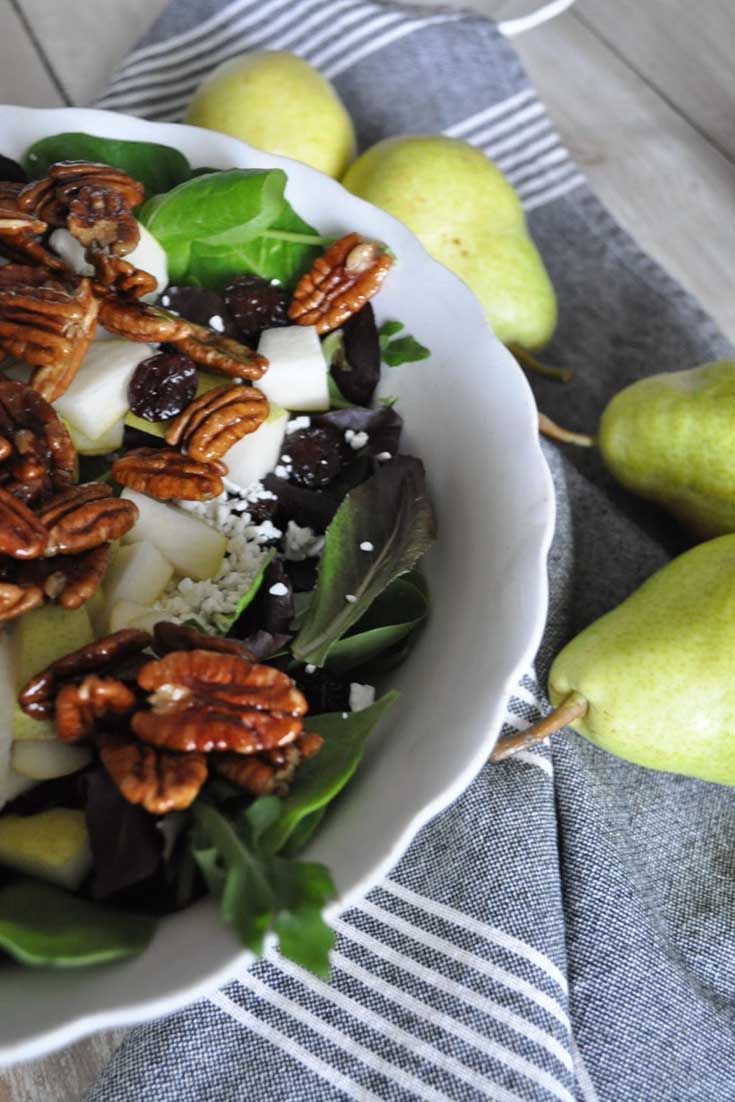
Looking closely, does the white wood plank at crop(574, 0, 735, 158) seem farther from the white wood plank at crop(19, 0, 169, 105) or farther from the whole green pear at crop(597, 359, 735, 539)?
the white wood plank at crop(19, 0, 169, 105)

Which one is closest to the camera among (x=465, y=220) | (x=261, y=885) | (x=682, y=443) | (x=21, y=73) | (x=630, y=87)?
(x=261, y=885)

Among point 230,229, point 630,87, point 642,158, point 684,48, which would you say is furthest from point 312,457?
point 684,48

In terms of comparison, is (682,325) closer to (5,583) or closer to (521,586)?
(521,586)

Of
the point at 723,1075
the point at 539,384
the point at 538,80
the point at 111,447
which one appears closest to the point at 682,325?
the point at 539,384

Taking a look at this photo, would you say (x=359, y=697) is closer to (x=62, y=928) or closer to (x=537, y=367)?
(x=62, y=928)

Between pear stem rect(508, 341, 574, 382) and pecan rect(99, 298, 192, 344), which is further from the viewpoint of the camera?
pear stem rect(508, 341, 574, 382)

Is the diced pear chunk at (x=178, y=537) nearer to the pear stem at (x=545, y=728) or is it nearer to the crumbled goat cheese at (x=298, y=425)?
the crumbled goat cheese at (x=298, y=425)

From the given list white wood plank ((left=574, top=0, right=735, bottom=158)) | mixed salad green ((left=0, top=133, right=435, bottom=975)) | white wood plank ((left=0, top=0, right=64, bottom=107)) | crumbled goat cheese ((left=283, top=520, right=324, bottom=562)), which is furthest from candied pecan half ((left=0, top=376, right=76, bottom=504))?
white wood plank ((left=574, top=0, right=735, bottom=158))
